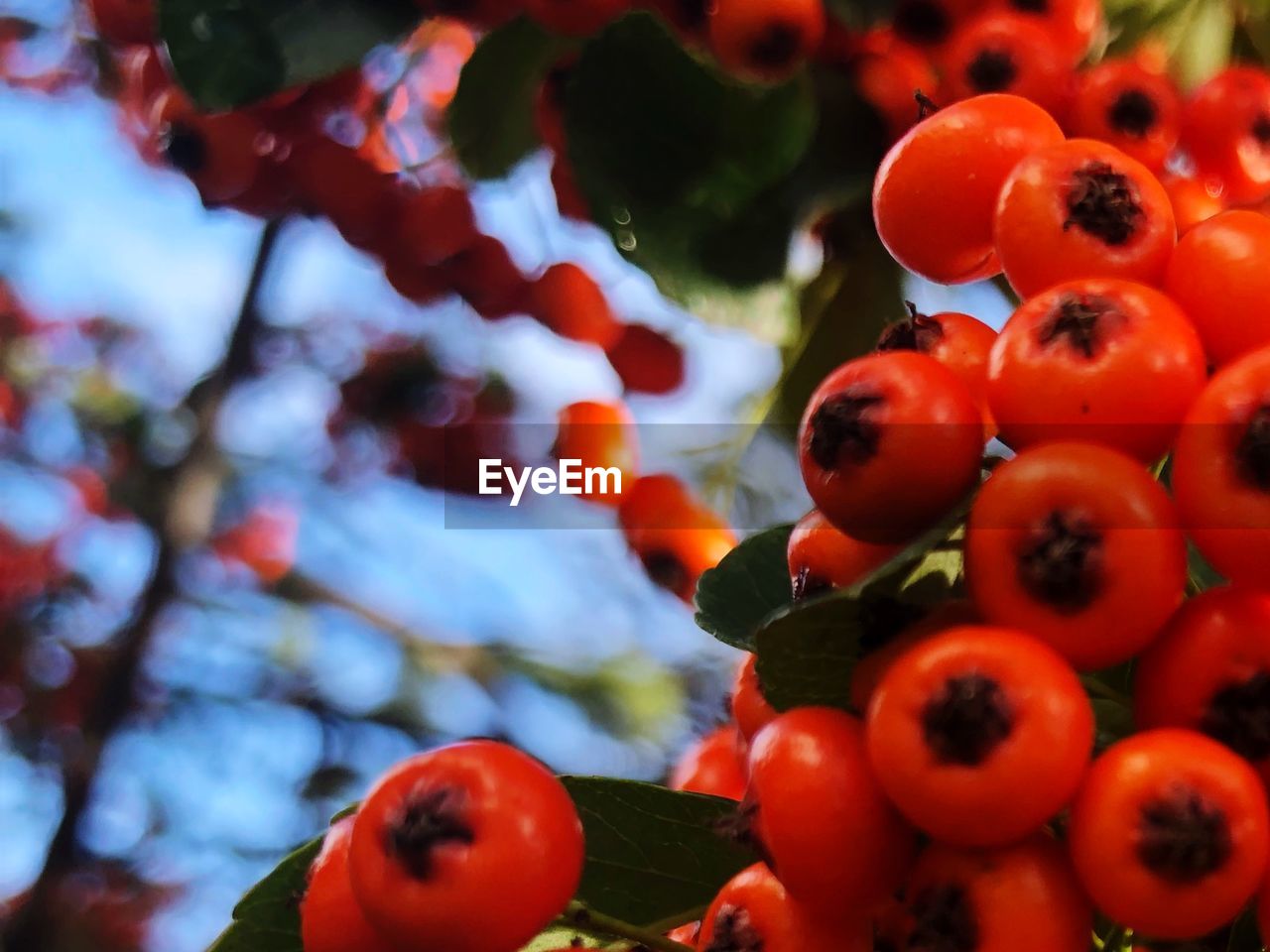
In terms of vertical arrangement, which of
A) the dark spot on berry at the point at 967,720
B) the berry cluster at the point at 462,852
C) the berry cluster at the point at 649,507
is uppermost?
the dark spot on berry at the point at 967,720

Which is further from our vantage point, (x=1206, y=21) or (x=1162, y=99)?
(x=1206, y=21)

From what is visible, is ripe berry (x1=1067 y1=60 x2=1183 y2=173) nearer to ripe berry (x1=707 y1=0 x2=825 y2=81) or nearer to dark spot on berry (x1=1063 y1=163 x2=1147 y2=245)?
ripe berry (x1=707 y1=0 x2=825 y2=81)

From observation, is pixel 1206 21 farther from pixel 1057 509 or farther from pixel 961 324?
pixel 1057 509

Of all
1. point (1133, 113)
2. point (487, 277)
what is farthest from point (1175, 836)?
point (487, 277)

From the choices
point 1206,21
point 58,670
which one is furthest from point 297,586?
point 1206,21

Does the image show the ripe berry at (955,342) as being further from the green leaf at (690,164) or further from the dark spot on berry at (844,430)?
the green leaf at (690,164)

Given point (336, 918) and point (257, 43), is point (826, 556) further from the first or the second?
point (257, 43)

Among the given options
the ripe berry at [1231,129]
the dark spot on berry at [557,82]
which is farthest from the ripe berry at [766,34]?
the ripe berry at [1231,129]
